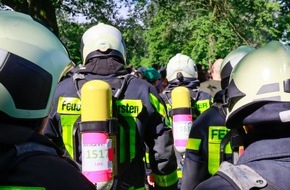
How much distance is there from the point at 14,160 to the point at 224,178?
68 cm

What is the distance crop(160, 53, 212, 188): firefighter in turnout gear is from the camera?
252 inches

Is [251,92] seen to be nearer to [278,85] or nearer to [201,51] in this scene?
[278,85]

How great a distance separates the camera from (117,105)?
3.75 meters

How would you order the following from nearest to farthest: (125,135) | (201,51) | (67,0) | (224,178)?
1. (224,178)
2. (125,135)
3. (67,0)
4. (201,51)

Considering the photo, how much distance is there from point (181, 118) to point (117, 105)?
1916 mm

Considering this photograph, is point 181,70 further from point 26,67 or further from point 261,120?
point 26,67

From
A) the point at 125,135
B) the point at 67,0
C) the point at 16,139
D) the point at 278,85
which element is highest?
the point at 67,0

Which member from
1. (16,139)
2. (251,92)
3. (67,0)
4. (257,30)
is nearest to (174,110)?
(251,92)

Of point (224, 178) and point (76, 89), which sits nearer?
point (224, 178)

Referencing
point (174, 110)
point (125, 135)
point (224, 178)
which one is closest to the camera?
point (224, 178)

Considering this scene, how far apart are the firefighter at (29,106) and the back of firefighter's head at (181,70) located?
473 cm

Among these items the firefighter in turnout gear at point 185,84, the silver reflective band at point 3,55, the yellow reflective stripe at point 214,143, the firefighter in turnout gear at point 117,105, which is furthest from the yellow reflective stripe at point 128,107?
the firefighter in turnout gear at point 185,84

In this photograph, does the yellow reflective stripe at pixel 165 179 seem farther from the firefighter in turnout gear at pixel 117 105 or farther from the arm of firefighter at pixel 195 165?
the arm of firefighter at pixel 195 165

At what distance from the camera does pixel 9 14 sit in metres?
2.07
